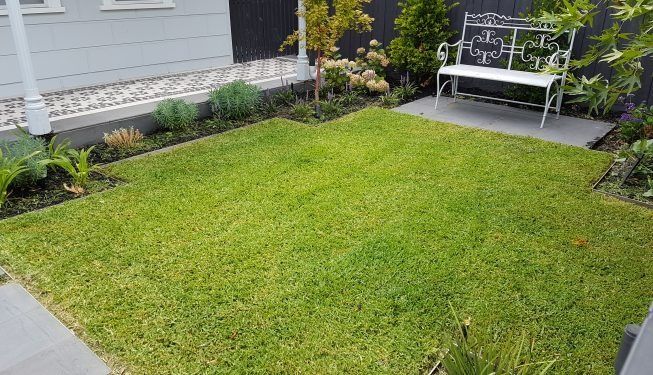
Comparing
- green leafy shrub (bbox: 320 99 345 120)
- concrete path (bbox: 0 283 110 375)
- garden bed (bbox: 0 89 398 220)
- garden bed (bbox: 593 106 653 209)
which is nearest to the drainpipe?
garden bed (bbox: 0 89 398 220)

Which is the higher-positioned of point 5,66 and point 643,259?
point 5,66

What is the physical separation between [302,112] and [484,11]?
3.13 metres

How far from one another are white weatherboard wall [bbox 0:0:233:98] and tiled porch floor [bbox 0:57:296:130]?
0.19m

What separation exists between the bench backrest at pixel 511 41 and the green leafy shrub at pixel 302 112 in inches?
93.8

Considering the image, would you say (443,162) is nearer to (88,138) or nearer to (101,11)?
A: (88,138)

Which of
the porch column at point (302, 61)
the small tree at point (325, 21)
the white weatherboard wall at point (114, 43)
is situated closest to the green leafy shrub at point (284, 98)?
Result: the porch column at point (302, 61)

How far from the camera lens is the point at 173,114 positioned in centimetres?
519

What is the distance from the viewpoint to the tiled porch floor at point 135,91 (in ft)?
17.3

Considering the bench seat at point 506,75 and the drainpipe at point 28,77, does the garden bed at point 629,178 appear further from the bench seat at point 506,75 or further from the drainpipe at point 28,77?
the drainpipe at point 28,77

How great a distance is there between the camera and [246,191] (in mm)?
3910

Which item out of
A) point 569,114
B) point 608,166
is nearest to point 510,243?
point 608,166

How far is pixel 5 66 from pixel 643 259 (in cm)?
688

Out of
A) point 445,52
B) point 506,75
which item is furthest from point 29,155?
point 445,52

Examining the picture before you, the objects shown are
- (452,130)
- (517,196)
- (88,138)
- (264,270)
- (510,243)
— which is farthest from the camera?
(452,130)
